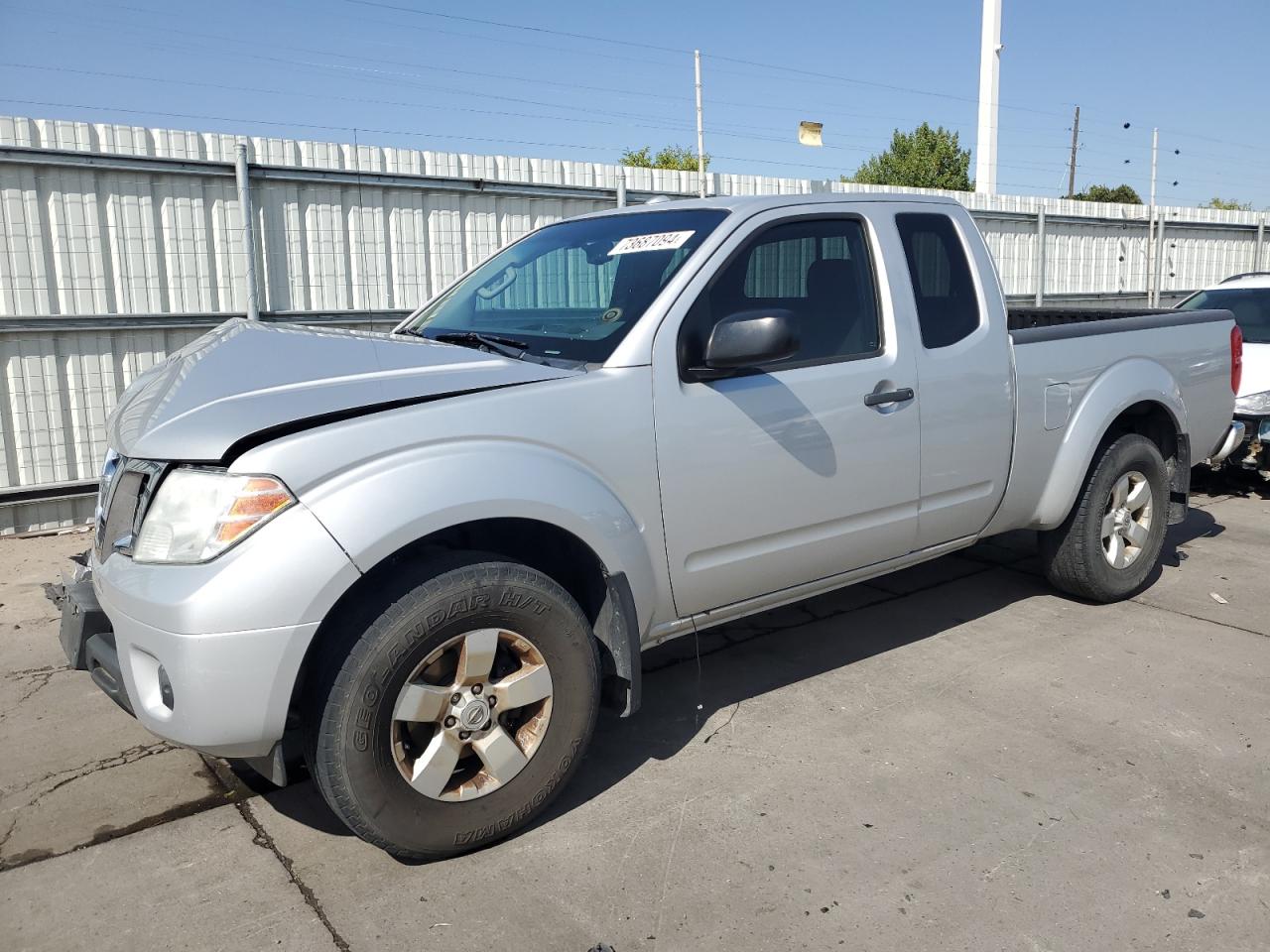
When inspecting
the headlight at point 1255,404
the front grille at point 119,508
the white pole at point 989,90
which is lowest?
the headlight at point 1255,404

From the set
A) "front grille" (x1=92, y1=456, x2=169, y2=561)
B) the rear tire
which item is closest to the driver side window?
the rear tire

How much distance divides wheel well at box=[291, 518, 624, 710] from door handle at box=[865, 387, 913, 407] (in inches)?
50.3

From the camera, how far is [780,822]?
3176 millimetres

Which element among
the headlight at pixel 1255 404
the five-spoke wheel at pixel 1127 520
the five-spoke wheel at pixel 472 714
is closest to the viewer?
the five-spoke wheel at pixel 472 714

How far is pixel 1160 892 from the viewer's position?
279 cm

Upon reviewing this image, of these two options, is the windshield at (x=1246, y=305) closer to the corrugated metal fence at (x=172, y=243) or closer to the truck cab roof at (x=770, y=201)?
the corrugated metal fence at (x=172, y=243)

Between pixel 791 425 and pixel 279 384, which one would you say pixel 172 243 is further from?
pixel 791 425

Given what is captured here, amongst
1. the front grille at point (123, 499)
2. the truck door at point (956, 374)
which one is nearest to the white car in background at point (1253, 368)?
the truck door at point (956, 374)

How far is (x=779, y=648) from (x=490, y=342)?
2.05 metres

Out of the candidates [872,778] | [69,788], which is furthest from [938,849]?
[69,788]

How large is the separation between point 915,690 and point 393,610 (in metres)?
2.36

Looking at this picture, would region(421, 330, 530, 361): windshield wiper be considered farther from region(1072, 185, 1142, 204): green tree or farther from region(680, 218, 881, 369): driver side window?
region(1072, 185, 1142, 204): green tree

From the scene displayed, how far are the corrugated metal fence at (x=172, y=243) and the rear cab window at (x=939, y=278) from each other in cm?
270

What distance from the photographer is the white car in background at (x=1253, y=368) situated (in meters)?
7.51
